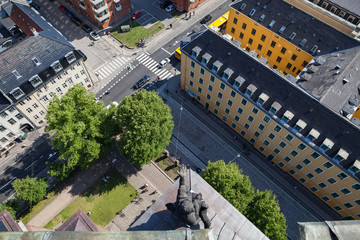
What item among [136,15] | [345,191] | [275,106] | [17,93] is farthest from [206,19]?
[345,191]

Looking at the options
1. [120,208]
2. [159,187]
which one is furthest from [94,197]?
[159,187]

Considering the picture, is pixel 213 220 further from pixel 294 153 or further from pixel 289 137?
pixel 294 153

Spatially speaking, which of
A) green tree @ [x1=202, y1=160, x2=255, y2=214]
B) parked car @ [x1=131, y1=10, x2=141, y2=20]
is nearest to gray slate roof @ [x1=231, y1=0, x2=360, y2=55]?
parked car @ [x1=131, y1=10, x2=141, y2=20]

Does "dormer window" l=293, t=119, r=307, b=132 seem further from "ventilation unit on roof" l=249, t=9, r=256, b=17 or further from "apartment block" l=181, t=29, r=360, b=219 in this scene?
"ventilation unit on roof" l=249, t=9, r=256, b=17

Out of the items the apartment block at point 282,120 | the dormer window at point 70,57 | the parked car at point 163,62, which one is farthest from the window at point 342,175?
the dormer window at point 70,57

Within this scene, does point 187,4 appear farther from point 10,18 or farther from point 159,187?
point 159,187

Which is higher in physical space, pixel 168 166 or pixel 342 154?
pixel 342 154

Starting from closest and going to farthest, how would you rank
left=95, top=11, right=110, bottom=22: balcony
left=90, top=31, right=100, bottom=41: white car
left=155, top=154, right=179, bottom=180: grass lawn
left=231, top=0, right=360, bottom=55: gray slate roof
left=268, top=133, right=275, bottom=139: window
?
left=268, top=133, right=275, bottom=139: window < left=155, top=154, right=179, bottom=180: grass lawn < left=231, top=0, right=360, bottom=55: gray slate roof < left=95, top=11, right=110, bottom=22: balcony < left=90, top=31, right=100, bottom=41: white car
